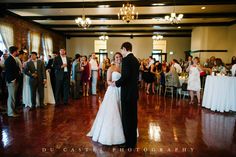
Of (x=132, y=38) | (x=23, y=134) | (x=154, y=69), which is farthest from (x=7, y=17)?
(x=132, y=38)

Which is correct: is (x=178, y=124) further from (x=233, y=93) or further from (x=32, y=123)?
(x=32, y=123)

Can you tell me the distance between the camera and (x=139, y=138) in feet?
12.2

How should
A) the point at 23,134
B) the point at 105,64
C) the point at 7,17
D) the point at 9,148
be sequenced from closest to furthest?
the point at 9,148, the point at 23,134, the point at 7,17, the point at 105,64

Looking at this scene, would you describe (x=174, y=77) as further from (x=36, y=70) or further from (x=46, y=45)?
(x=46, y=45)

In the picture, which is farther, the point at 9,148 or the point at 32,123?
the point at 32,123

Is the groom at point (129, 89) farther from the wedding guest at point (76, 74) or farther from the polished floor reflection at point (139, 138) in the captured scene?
the wedding guest at point (76, 74)

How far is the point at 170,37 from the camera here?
19047 mm

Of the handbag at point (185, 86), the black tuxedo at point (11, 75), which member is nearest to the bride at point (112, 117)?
the black tuxedo at point (11, 75)

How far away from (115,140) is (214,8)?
27.5 ft

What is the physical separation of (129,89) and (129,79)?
0.49 ft

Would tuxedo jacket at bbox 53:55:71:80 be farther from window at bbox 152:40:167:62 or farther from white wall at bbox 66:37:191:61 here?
window at bbox 152:40:167:62

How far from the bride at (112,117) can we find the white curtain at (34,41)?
34.4ft

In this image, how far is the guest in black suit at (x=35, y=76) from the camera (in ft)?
18.2

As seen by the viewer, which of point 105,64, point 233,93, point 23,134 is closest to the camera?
point 23,134
